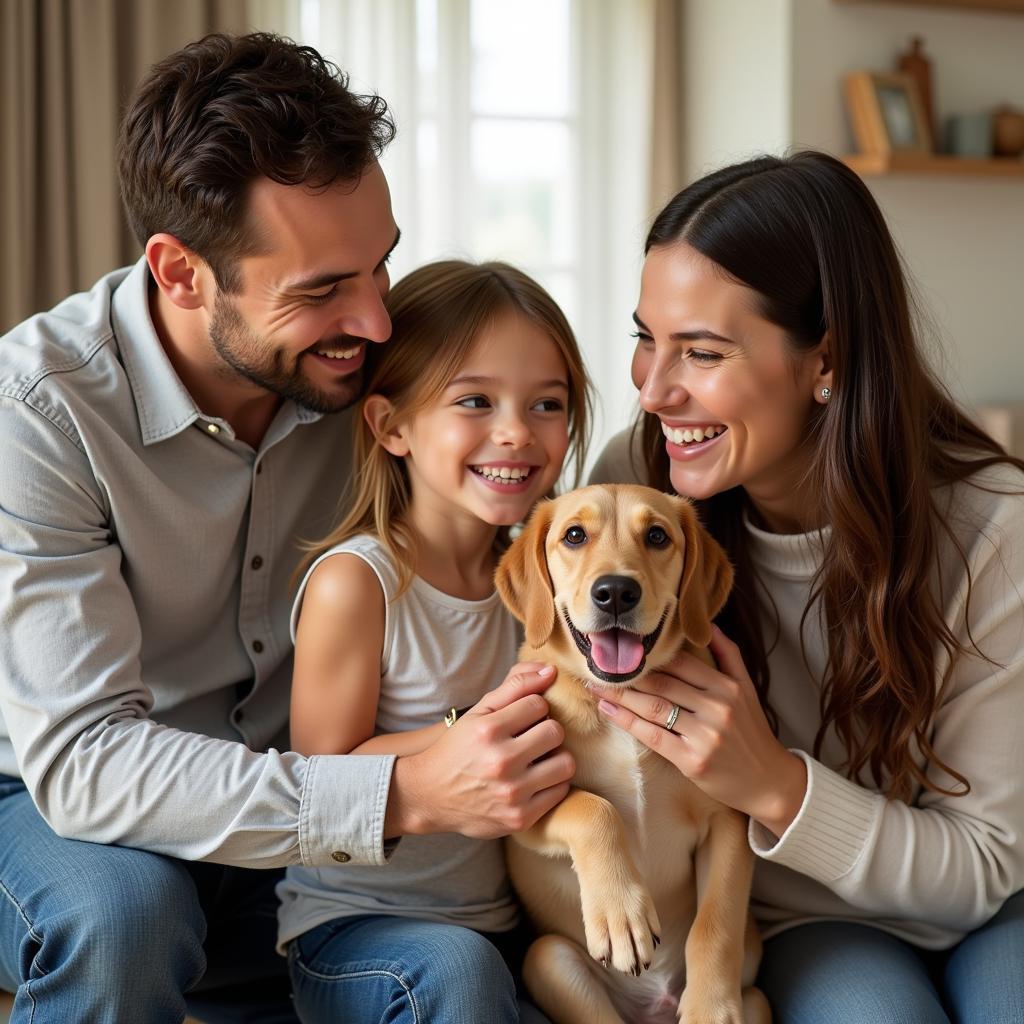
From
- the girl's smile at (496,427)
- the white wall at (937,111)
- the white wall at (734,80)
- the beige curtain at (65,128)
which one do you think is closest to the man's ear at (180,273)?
the girl's smile at (496,427)

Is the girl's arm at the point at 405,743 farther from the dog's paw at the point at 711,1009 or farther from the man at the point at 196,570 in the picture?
the dog's paw at the point at 711,1009

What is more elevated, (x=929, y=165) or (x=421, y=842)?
(x=929, y=165)

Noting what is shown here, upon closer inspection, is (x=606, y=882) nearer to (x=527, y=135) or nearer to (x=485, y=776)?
(x=485, y=776)

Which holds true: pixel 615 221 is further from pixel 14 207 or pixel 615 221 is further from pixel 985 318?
pixel 14 207

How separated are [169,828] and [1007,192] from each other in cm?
448

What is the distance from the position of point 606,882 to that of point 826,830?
0.34 m

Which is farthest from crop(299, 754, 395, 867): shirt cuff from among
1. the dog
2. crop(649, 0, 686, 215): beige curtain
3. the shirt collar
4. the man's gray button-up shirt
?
crop(649, 0, 686, 215): beige curtain

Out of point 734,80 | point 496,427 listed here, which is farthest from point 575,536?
point 734,80

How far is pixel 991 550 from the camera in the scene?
1.78m

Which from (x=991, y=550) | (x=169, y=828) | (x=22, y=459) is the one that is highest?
(x=22, y=459)

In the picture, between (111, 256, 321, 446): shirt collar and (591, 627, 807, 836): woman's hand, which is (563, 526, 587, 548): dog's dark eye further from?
(111, 256, 321, 446): shirt collar

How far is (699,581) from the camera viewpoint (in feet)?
5.59

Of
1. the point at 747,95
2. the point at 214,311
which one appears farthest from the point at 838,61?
the point at 214,311

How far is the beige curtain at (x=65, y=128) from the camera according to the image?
3.85 metres
